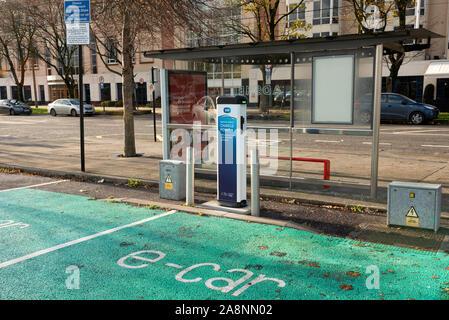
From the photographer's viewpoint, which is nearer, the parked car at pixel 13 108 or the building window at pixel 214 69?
the building window at pixel 214 69

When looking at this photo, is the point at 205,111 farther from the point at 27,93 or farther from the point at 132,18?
the point at 27,93

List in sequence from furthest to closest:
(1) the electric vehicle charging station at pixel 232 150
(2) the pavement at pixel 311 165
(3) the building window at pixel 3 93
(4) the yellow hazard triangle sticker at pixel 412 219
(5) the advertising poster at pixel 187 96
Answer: (3) the building window at pixel 3 93, (5) the advertising poster at pixel 187 96, (2) the pavement at pixel 311 165, (1) the electric vehicle charging station at pixel 232 150, (4) the yellow hazard triangle sticker at pixel 412 219

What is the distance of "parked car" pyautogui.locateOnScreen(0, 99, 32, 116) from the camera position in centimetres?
3853

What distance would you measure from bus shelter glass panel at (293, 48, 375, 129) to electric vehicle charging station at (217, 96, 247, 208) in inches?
76.5

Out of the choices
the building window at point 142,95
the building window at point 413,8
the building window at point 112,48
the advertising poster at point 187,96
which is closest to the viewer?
the advertising poster at point 187,96

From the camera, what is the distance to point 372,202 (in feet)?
23.8

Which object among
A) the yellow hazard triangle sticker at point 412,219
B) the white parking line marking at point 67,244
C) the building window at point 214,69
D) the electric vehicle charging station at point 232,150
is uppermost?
the building window at point 214,69

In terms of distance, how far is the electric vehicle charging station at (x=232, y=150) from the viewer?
6730 millimetres

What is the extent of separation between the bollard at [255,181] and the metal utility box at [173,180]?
1668mm

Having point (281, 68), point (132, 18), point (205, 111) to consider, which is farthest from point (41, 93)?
point (205, 111)

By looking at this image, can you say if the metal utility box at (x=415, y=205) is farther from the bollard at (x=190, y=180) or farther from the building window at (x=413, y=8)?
the building window at (x=413, y=8)

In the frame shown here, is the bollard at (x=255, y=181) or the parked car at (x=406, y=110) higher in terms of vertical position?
the parked car at (x=406, y=110)

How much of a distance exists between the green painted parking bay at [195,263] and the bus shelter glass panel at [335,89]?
280 cm

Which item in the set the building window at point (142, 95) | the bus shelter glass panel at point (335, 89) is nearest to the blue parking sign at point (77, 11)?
the bus shelter glass panel at point (335, 89)
